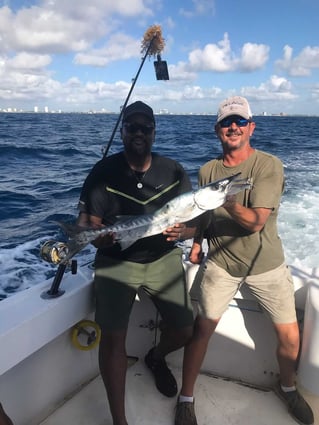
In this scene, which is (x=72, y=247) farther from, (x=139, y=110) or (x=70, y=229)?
(x=139, y=110)

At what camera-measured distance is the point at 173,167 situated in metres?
2.72

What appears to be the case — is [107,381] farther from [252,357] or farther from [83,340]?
[252,357]

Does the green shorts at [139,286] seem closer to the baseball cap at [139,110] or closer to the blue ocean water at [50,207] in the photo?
the blue ocean water at [50,207]

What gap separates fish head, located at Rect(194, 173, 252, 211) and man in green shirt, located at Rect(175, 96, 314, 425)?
0.82 feet

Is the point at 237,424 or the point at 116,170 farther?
the point at 116,170

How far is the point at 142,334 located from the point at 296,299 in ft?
4.03

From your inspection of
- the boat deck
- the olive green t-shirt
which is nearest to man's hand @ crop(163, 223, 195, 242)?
the olive green t-shirt

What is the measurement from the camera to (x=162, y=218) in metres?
2.24

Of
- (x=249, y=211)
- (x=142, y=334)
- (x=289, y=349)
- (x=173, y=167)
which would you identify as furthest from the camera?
(x=142, y=334)

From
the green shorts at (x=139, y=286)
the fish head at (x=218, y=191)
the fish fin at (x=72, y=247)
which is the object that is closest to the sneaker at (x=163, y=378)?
the green shorts at (x=139, y=286)

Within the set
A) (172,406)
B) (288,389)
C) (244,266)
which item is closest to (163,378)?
(172,406)

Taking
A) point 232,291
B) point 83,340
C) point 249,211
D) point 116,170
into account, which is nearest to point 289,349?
point 232,291

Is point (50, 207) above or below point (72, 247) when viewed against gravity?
below

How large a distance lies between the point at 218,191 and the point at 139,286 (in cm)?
92
